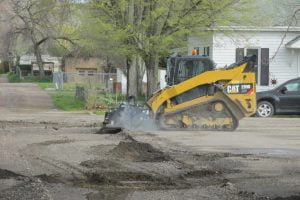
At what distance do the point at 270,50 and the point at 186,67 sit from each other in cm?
1115

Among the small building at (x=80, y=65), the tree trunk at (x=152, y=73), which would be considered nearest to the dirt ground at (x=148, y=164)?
the tree trunk at (x=152, y=73)

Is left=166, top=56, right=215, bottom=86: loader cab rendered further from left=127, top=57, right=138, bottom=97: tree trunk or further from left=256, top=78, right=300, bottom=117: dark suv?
left=127, top=57, right=138, bottom=97: tree trunk

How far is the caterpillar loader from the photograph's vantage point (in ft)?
59.5

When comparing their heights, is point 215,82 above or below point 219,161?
above

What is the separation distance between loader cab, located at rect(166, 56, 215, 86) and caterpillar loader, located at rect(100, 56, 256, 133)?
902mm

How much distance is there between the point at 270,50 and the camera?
29.5 m

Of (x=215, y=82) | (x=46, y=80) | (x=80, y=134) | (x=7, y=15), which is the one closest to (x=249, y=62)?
(x=215, y=82)

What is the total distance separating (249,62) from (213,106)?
174cm

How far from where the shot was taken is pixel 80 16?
28.3 meters

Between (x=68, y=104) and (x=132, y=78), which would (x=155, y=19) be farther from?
(x=68, y=104)

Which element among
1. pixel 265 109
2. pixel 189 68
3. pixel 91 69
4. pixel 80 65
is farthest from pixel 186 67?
pixel 80 65

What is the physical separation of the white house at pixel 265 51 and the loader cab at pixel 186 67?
9618 mm

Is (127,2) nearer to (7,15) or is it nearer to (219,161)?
(219,161)

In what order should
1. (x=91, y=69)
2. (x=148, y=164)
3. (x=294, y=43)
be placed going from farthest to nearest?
(x=91, y=69) → (x=294, y=43) → (x=148, y=164)
